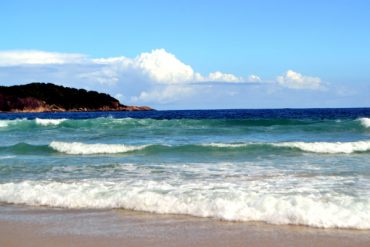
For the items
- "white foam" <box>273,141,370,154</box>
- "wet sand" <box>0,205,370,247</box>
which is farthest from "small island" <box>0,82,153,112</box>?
"wet sand" <box>0,205,370,247</box>

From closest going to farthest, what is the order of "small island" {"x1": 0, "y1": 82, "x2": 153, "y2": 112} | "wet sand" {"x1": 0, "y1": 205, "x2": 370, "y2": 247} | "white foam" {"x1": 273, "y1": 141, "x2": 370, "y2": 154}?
"wet sand" {"x1": 0, "y1": 205, "x2": 370, "y2": 247}, "white foam" {"x1": 273, "y1": 141, "x2": 370, "y2": 154}, "small island" {"x1": 0, "y1": 82, "x2": 153, "y2": 112}

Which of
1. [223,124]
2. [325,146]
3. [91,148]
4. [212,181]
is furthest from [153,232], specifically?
[223,124]

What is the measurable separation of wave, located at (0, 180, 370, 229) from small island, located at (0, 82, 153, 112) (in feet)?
409

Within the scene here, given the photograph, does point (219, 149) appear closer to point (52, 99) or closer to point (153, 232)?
point (153, 232)

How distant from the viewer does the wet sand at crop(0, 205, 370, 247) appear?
5660 millimetres

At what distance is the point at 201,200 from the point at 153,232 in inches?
56.3

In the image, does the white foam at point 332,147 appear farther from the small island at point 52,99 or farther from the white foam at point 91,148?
the small island at point 52,99

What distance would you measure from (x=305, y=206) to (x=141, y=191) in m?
2.71

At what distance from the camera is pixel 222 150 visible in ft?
51.4

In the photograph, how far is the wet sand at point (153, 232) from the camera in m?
5.66

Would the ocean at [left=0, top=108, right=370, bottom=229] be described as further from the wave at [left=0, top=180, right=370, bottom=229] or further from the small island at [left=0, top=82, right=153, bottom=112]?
the small island at [left=0, top=82, right=153, bottom=112]

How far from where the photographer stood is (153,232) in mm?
6148

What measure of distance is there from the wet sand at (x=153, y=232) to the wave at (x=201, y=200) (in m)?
0.25

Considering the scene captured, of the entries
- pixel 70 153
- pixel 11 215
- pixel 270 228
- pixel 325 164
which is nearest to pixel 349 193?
pixel 270 228
